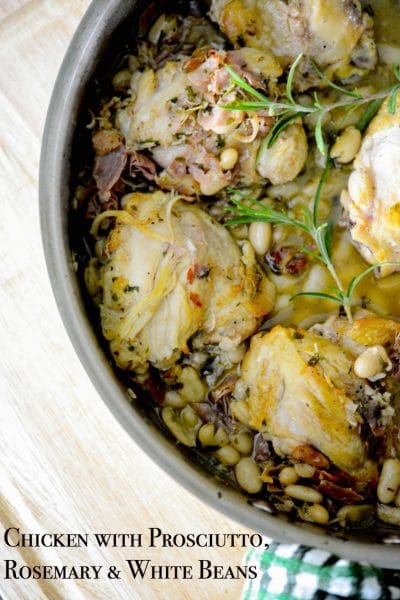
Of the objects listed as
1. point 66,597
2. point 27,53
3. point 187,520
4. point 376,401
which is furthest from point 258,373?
point 27,53

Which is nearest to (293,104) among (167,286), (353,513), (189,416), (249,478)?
(167,286)

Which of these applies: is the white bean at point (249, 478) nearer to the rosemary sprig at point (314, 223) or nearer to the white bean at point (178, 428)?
the white bean at point (178, 428)

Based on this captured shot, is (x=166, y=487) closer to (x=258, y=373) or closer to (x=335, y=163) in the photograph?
(x=258, y=373)

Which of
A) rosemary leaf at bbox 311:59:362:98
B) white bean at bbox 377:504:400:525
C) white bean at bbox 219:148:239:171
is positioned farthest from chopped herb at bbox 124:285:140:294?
white bean at bbox 377:504:400:525

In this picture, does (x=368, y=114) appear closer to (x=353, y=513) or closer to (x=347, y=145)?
(x=347, y=145)

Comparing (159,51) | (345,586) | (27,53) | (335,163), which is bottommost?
(345,586)

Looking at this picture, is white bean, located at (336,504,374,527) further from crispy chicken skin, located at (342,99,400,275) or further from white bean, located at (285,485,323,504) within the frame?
crispy chicken skin, located at (342,99,400,275)

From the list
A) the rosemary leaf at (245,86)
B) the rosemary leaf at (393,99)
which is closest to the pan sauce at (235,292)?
the rosemary leaf at (245,86)
